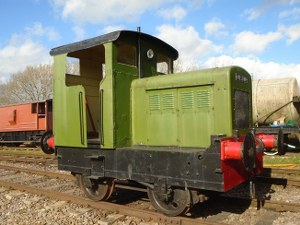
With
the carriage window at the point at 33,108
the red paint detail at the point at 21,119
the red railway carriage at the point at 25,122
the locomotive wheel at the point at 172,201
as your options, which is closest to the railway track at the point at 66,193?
the locomotive wheel at the point at 172,201

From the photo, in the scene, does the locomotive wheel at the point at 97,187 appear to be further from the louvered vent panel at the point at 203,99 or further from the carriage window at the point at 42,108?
the carriage window at the point at 42,108

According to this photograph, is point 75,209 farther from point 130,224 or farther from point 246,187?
point 246,187

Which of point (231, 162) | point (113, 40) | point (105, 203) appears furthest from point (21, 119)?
point (231, 162)

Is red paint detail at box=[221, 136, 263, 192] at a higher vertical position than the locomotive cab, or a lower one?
lower

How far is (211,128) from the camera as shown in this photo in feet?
16.3

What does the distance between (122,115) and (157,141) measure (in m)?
0.78

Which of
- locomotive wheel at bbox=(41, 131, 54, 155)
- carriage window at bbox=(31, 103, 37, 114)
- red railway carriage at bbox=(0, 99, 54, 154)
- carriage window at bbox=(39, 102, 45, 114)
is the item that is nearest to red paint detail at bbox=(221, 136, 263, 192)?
locomotive wheel at bbox=(41, 131, 54, 155)

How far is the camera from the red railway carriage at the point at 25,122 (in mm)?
20092

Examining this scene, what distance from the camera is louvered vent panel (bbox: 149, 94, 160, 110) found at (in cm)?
552

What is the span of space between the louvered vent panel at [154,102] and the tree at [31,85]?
41475mm

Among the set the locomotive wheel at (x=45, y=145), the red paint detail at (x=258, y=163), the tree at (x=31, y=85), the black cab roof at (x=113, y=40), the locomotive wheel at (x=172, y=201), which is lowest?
the locomotive wheel at (x=172, y=201)

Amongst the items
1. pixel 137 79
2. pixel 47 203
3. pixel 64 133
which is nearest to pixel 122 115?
pixel 137 79

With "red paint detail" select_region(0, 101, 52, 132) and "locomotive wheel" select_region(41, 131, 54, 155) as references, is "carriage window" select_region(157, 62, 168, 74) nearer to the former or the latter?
"locomotive wheel" select_region(41, 131, 54, 155)

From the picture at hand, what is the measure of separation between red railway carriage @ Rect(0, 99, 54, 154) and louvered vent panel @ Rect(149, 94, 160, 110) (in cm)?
1484
